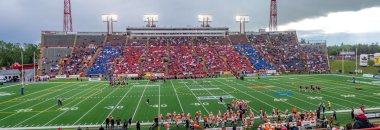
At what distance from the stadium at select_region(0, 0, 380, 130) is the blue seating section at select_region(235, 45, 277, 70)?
24 centimetres

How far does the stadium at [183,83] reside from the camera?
70.1 feet

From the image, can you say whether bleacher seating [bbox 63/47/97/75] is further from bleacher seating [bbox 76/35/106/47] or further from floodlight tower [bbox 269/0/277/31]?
floodlight tower [bbox 269/0/277/31]

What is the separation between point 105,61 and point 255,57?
35.8 m

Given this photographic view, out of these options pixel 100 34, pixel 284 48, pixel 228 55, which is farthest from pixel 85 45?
pixel 284 48

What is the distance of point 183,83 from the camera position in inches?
1841

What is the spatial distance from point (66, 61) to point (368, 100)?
60.3 meters

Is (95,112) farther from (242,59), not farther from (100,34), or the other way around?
(100,34)

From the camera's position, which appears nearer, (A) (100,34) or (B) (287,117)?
(B) (287,117)

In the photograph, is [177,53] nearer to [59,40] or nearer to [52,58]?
[52,58]

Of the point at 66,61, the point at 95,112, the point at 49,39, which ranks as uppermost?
the point at 49,39

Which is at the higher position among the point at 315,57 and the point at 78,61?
the point at 315,57

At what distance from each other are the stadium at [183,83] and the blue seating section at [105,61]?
227 mm

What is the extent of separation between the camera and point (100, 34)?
8300cm

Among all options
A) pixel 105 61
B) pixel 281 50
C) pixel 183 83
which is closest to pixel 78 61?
pixel 105 61
